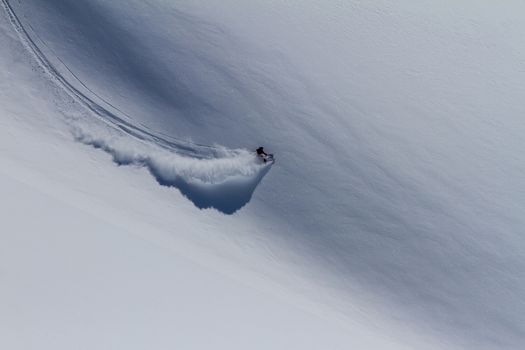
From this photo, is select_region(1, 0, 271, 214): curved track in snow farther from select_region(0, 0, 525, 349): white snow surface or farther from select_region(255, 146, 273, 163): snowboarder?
select_region(255, 146, 273, 163): snowboarder

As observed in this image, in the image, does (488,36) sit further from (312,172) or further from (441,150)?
(312,172)

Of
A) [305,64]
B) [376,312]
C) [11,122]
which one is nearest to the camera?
[11,122]

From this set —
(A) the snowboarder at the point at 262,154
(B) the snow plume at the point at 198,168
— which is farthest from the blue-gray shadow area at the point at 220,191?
(A) the snowboarder at the point at 262,154

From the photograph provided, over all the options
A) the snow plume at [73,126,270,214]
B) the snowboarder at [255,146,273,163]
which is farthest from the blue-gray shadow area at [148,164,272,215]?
the snowboarder at [255,146,273,163]

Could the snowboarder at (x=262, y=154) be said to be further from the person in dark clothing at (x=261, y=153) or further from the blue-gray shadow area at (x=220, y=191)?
the blue-gray shadow area at (x=220, y=191)

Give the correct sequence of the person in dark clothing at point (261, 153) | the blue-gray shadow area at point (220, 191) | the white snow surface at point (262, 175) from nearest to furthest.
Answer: the white snow surface at point (262, 175)
the blue-gray shadow area at point (220, 191)
the person in dark clothing at point (261, 153)

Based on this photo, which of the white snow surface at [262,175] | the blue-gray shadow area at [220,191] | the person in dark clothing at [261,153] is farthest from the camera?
the person in dark clothing at [261,153]

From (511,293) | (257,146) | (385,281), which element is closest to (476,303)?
(511,293)
